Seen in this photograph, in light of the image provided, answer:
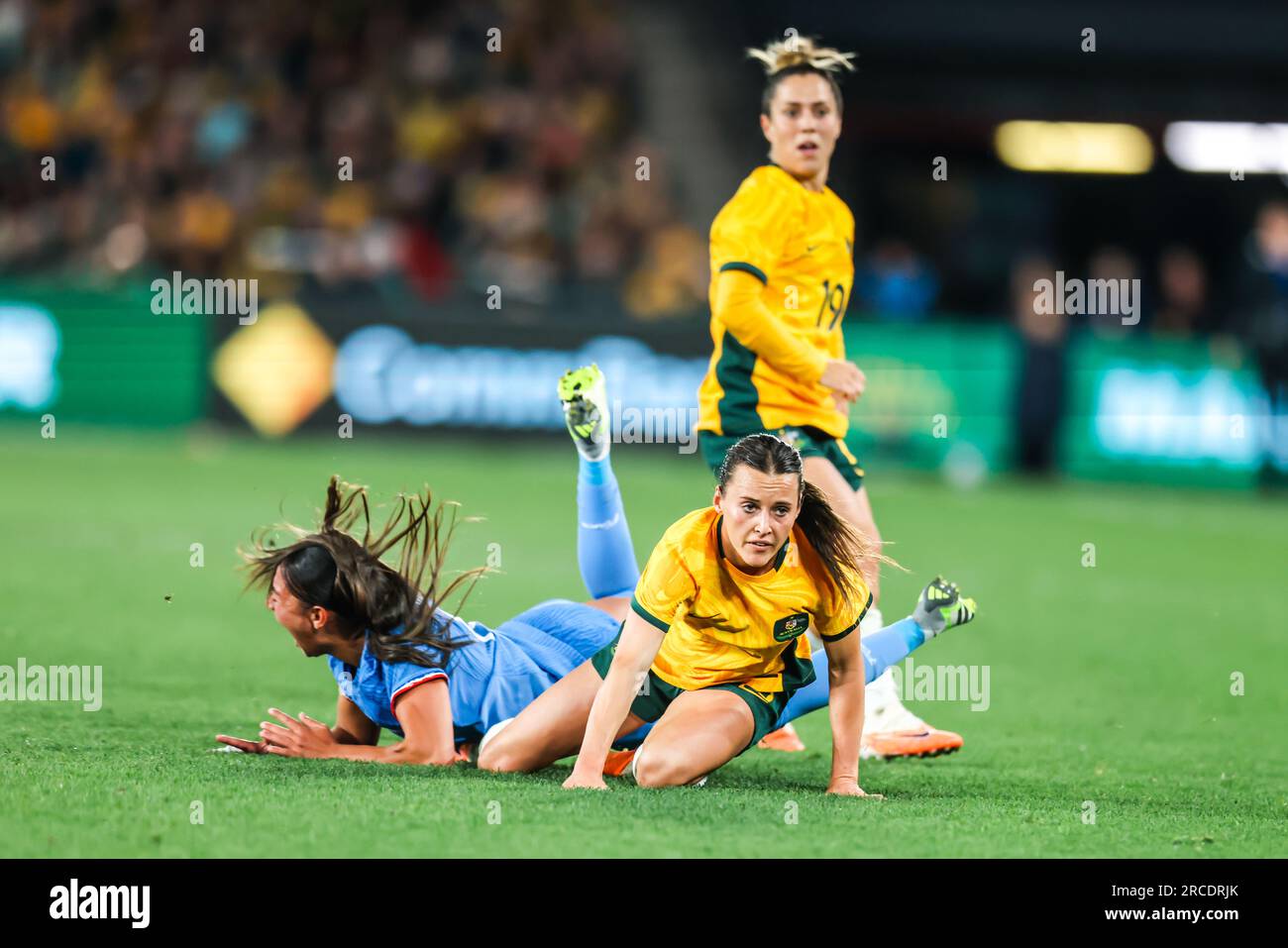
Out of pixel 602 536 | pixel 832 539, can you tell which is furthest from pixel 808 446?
pixel 832 539

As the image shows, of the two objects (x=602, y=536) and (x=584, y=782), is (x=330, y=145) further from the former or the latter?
(x=584, y=782)

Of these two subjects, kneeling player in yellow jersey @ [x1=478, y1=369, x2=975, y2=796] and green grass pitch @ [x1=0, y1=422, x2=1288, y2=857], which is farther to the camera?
kneeling player in yellow jersey @ [x1=478, y1=369, x2=975, y2=796]

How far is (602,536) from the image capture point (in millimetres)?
7035

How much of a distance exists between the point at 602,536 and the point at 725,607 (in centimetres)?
118

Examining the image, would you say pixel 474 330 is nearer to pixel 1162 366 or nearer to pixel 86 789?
pixel 1162 366

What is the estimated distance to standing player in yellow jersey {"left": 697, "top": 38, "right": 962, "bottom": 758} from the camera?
6805 millimetres

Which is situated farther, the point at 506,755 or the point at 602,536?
the point at 602,536

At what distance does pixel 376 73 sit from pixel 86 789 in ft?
58.7

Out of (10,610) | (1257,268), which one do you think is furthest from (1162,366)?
(10,610)

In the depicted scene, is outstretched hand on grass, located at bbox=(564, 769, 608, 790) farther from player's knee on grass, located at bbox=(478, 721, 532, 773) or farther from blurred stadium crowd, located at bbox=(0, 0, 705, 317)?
blurred stadium crowd, located at bbox=(0, 0, 705, 317)

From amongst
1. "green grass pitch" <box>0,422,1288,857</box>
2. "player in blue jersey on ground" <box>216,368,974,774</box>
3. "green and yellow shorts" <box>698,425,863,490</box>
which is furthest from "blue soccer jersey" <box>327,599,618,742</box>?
"green and yellow shorts" <box>698,425,863,490</box>

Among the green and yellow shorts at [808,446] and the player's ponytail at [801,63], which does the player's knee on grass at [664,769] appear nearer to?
the green and yellow shorts at [808,446]

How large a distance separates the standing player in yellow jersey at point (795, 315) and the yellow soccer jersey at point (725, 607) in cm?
81

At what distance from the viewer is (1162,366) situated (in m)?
17.0
